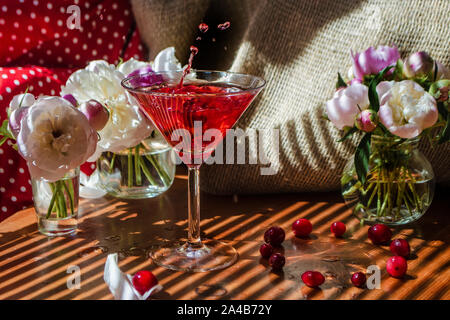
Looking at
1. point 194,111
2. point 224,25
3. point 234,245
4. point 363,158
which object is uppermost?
point 224,25

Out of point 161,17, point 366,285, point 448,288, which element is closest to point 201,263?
point 366,285

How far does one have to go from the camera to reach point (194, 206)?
98 centimetres

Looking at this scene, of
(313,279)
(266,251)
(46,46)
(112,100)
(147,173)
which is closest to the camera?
(313,279)

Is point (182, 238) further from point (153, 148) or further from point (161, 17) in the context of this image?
point (161, 17)

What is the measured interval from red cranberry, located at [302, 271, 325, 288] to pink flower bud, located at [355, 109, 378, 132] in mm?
250

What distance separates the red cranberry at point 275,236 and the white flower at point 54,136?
324 mm

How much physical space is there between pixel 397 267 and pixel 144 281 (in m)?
0.37

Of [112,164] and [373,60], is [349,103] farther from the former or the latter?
[112,164]

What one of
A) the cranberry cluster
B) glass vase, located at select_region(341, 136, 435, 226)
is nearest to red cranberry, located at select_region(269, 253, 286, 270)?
the cranberry cluster

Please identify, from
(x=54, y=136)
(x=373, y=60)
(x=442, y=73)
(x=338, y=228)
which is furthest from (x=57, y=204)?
(x=442, y=73)

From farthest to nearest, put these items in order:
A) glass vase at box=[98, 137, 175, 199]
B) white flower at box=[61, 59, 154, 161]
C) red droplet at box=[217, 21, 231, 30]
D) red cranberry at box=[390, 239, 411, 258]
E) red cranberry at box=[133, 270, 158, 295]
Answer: red droplet at box=[217, 21, 231, 30] < glass vase at box=[98, 137, 175, 199] < white flower at box=[61, 59, 154, 161] < red cranberry at box=[390, 239, 411, 258] < red cranberry at box=[133, 270, 158, 295]

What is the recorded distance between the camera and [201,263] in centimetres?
96

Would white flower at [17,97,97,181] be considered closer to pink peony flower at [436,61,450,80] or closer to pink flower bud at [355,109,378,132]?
pink flower bud at [355,109,378,132]

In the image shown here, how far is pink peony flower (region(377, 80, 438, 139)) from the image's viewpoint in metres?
0.94
